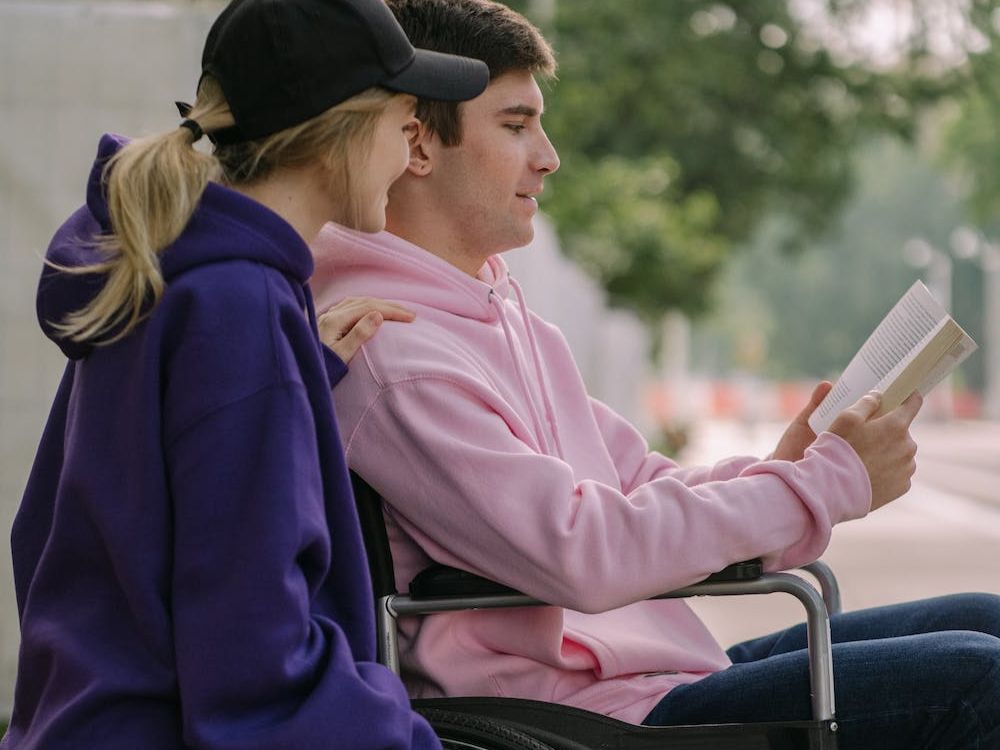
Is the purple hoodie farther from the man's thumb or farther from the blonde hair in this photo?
the man's thumb

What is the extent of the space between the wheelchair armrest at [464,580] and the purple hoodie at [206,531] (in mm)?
398

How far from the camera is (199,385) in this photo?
5.75ft

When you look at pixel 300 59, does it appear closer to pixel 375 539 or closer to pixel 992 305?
pixel 375 539

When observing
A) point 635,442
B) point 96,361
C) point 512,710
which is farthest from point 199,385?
point 635,442

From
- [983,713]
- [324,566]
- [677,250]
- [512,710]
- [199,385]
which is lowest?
[677,250]

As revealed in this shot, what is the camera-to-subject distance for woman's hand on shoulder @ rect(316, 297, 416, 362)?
231cm

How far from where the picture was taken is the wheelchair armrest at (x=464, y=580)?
2.28m

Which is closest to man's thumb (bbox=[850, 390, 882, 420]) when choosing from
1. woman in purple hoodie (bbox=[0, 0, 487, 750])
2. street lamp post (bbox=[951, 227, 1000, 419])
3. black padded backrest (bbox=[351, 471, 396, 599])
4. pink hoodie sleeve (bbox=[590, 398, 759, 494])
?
pink hoodie sleeve (bbox=[590, 398, 759, 494])

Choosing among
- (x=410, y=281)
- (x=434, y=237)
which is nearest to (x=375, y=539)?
(x=410, y=281)

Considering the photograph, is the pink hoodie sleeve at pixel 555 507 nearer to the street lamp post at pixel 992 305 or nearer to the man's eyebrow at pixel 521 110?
the man's eyebrow at pixel 521 110

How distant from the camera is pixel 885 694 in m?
2.26

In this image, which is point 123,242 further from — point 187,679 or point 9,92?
point 9,92

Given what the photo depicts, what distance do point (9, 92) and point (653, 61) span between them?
19721mm

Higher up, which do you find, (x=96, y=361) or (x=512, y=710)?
(x=96, y=361)
